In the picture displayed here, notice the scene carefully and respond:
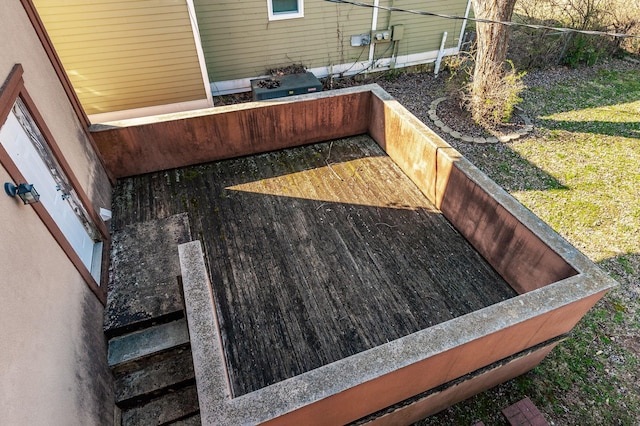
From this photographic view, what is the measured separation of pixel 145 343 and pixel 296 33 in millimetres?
7819

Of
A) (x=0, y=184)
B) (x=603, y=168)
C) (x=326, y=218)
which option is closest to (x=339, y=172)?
(x=326, y=218)

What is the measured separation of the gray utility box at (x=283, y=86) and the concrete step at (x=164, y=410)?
6.49 metres

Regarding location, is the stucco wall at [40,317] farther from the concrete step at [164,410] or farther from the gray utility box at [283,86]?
the gray utility box at [283,86]

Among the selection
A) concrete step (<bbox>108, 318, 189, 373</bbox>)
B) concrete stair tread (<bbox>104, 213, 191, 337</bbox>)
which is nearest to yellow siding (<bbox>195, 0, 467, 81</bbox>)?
concrete stair tread (<bbox>104, 213, 191, 337</bbox>)

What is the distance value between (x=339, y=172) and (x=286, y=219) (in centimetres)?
126

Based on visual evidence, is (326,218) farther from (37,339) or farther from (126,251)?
(37,339)

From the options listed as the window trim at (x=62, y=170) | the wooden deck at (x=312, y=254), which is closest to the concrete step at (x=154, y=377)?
the wooden deck at (x=312, y=254)

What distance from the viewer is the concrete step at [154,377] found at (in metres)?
3.15

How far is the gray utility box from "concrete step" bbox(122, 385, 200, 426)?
649 cm

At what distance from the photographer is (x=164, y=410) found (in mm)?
3178

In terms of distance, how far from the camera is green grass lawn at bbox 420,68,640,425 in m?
3.78

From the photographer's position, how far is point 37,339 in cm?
235

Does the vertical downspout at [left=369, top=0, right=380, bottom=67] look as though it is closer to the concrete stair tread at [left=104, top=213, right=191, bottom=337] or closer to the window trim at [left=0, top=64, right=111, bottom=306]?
the concrete stair tread at [left=104, top=213, right=191, bottom=337]

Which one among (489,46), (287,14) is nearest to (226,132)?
(287,14)
